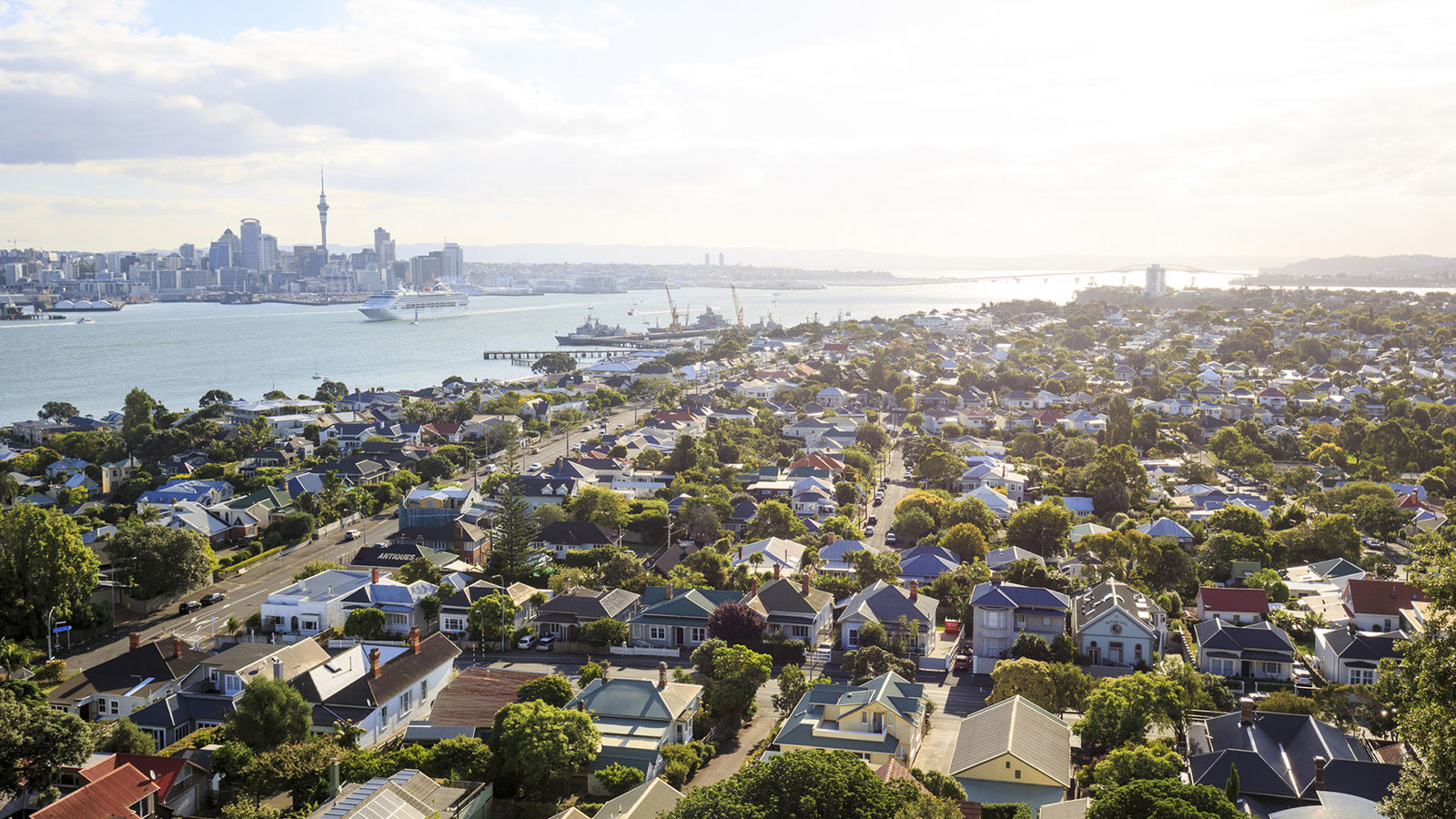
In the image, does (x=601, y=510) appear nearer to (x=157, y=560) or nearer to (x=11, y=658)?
(x=157, y=560)

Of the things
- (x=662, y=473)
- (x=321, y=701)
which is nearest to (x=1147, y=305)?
(x=662, y=473)

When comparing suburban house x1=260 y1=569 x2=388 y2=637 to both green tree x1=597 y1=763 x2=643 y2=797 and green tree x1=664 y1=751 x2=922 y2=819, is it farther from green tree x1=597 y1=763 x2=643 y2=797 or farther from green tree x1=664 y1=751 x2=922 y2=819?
green tree x1=664 y1=751 x2=922 y2=819

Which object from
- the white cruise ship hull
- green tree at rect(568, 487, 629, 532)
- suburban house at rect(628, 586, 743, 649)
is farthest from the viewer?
the white cruise ship hull

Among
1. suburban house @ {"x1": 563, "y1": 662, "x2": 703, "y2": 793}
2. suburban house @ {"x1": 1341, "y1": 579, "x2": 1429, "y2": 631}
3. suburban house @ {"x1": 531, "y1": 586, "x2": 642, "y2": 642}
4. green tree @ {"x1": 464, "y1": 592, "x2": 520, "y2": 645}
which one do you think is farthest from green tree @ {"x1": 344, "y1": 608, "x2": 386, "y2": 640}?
suburban house @ {"x1": 1341, "y1": 579, "x2": 1429, "y2": 631}

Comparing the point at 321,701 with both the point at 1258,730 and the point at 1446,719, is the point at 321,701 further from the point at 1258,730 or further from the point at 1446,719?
the point at 1446,719

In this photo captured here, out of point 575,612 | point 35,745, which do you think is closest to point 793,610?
point 575,612
